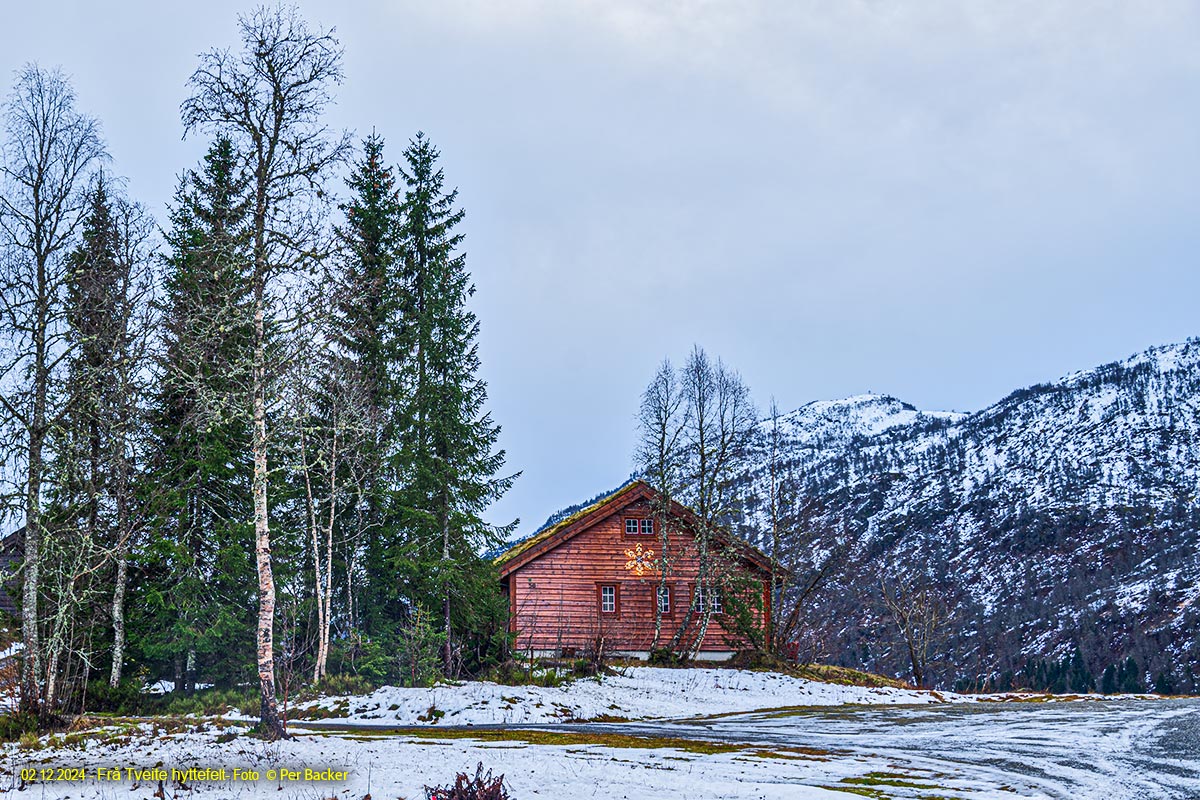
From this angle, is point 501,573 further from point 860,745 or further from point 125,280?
point 860,745

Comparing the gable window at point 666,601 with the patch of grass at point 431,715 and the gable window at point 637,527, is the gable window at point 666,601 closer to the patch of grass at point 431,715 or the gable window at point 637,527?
the gable window at point 637,527

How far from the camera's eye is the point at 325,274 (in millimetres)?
18062

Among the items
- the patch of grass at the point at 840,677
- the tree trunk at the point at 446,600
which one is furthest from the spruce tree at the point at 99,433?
the patch of grass at the point at 840,677

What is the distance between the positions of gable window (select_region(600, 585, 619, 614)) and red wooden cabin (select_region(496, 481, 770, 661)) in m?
0.04

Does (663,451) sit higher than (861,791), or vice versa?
(663,451)

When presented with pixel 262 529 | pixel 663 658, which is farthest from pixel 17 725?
pixel 663 658

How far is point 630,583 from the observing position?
41.5 metres

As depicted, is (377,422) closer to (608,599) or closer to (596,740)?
(608,599)

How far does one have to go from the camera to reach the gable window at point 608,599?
41250 millimetres

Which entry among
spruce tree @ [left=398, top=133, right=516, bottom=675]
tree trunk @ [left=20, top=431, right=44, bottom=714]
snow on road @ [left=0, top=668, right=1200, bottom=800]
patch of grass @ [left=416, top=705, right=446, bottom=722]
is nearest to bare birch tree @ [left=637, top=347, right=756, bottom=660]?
spruce tree @ [left=398, top=133, right=516, bottom=675]

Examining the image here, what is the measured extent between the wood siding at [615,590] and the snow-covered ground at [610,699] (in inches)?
188

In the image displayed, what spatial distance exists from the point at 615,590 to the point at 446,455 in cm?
1056

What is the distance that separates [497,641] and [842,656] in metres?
133

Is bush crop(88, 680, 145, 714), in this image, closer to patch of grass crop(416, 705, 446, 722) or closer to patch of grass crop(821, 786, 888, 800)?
patch of grass crop(416, 705, 446, 722)
